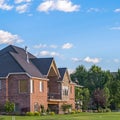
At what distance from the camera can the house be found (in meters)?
67.8

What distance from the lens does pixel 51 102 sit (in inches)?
3036

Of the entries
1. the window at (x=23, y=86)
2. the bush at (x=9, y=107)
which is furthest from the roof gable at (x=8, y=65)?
the bush at (x=9, y=107)

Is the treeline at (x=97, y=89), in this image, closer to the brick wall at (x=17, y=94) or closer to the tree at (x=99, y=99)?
the tree at (x=99, y=99)

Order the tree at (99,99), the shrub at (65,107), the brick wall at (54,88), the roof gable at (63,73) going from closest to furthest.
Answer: the shrub at (65,107) → the brick wall at (54,88) → the roof gable at (63,73) → the tree at (99,99)

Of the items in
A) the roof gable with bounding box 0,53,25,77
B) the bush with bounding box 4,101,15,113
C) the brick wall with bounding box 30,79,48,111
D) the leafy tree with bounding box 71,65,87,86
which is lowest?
the bush with bounding box 4,101,15,113

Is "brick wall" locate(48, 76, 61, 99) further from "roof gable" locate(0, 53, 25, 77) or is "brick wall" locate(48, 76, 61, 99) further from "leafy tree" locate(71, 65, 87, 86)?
"leafy tree" locate(71, 65, 87, 86)

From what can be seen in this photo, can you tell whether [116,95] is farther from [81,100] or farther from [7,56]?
A: [7,56]

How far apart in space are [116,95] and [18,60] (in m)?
44.1

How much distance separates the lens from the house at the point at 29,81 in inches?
2670

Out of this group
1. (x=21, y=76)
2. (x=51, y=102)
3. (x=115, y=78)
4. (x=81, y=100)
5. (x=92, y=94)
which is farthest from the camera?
(x=115, y=78)

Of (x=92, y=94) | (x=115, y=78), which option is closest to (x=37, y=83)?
(x=92, y=94)

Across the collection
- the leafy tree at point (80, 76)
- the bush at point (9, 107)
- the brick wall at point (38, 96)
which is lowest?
the bush at point (9, 107)

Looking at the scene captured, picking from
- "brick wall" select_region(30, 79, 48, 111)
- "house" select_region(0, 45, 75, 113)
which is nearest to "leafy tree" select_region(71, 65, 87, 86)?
"house" select_region(0, 45, 75, 113)

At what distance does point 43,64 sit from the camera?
77.1 meters
